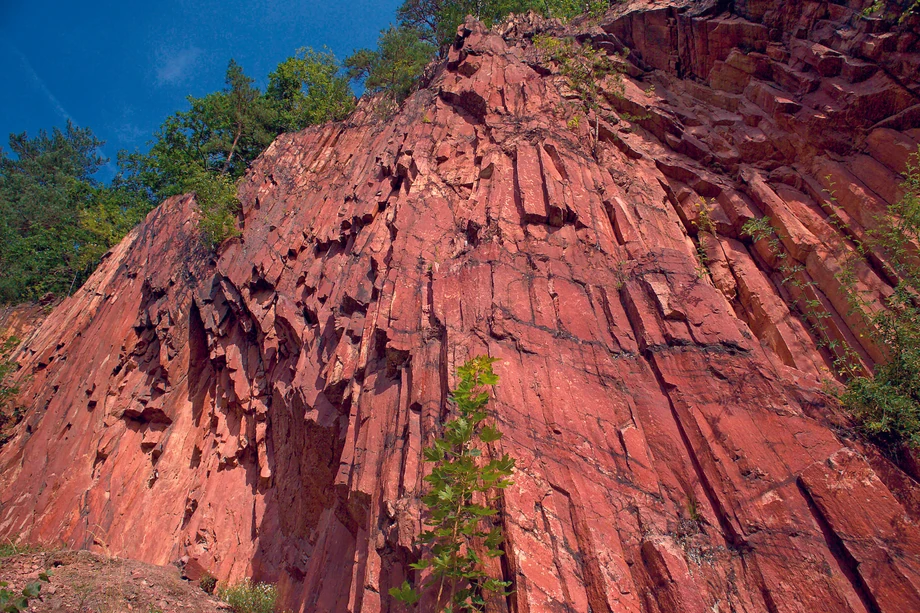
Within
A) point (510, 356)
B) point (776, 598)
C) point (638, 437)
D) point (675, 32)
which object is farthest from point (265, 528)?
point (675, 32)

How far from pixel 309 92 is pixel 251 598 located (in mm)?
22401

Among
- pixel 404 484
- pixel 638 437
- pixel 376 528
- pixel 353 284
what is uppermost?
pixel 353 284

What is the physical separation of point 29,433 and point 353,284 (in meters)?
13.8

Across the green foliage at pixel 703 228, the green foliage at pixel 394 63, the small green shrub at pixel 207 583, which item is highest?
the green foliage at pixel 394 63

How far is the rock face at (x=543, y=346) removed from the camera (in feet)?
21.2

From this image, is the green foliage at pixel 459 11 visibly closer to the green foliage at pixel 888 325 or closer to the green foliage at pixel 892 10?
the green foliage at pixel 892 10

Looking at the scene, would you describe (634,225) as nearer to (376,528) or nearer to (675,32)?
(376,528)

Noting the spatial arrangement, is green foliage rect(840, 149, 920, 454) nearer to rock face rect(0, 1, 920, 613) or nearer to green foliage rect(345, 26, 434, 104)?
rock face rect(0, 1, 920, 613)

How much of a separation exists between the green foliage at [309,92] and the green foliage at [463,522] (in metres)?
18.6

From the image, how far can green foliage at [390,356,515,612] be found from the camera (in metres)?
5.75

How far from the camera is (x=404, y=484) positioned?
23.8ft

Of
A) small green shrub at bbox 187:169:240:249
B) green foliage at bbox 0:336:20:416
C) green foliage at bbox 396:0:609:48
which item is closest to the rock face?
small green shrub at bbox 187:169:240:249

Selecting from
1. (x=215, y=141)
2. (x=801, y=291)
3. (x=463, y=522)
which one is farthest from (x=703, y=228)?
(x=215, y=141)

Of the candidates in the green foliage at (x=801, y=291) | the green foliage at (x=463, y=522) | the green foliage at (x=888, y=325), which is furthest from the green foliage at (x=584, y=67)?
the green foliage at (x=463, y=522)
